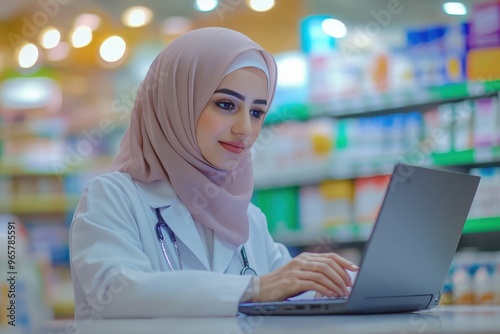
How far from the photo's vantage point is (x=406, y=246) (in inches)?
50.3

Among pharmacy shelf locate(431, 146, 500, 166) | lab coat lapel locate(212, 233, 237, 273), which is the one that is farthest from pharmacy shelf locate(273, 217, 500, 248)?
lab coat lapel locate(212, 233, 237, 273)

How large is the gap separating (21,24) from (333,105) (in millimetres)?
2750

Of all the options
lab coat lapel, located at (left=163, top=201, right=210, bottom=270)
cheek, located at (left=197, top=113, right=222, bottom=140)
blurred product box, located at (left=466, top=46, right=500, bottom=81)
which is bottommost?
lab coat lapel, located at (left=163, top=201, right=210, bottom=270)

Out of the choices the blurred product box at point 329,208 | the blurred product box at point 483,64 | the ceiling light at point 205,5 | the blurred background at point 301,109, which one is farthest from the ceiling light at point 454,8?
the ceiling light at point 205,5

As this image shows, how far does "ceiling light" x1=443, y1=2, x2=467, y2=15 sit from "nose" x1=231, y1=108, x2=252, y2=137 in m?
2.12

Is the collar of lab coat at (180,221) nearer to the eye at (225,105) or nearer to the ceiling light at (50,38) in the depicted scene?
the eye at (225,105)

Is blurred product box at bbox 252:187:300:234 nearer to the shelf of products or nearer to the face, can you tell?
the shelf of products

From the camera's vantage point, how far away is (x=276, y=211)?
4238 mm

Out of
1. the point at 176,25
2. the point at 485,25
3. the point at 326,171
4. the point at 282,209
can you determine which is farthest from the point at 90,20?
the point at 485,25

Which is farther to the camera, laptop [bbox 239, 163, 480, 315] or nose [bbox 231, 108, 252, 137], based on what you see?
nose [bbox 231, 108, 252, 137]

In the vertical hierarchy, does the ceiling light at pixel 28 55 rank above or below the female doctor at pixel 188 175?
above

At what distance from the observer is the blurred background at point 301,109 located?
3588mm

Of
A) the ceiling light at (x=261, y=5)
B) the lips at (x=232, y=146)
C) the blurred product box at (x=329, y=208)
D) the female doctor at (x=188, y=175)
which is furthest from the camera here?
the ceiling light at (x=261, y=5)

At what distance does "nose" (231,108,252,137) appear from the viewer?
6.23 ft
